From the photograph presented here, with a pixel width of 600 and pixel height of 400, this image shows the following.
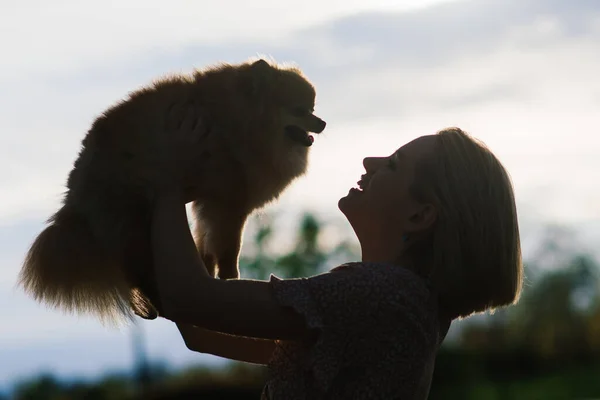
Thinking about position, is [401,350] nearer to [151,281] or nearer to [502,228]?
[502,228]

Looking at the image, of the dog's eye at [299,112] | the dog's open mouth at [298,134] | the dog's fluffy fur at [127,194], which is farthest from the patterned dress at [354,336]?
the dog's eye at [299,112]

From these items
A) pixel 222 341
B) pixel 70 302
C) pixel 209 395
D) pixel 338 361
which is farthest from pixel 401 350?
pixel 209 395

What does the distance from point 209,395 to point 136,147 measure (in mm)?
9170

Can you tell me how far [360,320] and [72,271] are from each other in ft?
2.20

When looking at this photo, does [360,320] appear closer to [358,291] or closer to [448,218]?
A: [358,291]

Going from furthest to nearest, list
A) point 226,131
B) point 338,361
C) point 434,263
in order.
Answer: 1. point 226,131
2. point 434,263
3. point 338,361

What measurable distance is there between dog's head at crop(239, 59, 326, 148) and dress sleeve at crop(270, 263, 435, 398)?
74cm

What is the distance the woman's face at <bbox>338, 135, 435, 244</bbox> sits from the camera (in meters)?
1.92

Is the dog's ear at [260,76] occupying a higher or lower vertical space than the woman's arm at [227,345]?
higher

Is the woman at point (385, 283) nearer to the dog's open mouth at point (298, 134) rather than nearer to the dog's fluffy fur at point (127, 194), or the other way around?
the dog's fluffy fur at point (127, 194)

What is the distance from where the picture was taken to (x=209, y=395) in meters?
10.7

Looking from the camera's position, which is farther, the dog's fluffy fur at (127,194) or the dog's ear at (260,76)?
the dog's ear at (260,76)

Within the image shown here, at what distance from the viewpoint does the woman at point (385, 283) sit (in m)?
1.69

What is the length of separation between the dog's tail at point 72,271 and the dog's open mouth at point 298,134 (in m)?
0.73
